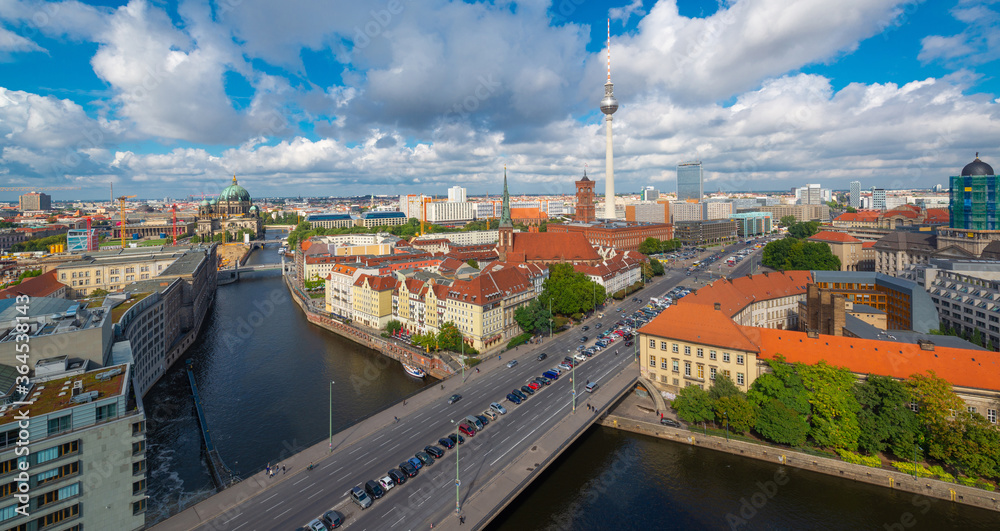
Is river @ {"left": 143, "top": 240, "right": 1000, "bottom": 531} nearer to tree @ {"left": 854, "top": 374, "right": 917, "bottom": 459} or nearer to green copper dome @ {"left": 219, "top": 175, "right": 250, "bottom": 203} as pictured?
tree @ {"left": 854, "top": 374, "right": 917, "bottom": 459}

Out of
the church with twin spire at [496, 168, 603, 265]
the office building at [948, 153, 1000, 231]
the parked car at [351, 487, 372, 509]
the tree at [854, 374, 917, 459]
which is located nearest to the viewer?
the parked car at [351, 487, 372, 509]

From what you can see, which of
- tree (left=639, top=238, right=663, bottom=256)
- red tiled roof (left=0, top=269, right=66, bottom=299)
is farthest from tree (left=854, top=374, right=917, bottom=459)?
tree (left=639, top=238, right=663, bottom=256)

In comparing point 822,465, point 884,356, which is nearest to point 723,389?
point 822,465

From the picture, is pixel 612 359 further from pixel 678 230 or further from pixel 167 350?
pixel 678 230

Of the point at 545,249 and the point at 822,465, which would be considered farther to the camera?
the point at 545,249

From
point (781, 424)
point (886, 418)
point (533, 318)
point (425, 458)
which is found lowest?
point (425, 458)

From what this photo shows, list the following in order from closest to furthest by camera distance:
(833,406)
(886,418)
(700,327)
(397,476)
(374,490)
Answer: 1. (374,490)
2. (397,476)
3. (886,418)
4. (833,406)
5. (700,327)

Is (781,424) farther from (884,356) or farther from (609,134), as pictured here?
(609,134)
